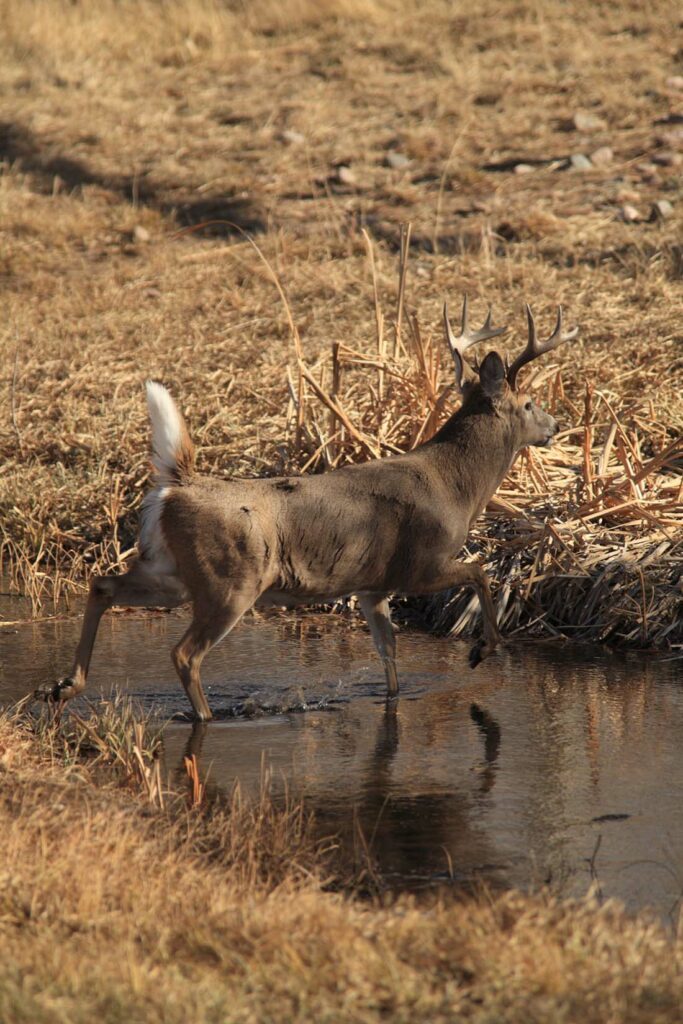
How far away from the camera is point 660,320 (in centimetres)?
1309

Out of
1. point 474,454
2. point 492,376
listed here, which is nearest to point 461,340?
point 492,376

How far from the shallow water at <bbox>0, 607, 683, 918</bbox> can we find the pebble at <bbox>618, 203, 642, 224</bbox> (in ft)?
25.2

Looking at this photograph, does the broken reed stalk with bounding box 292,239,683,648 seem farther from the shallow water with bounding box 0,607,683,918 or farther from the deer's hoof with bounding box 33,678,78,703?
the deer's hoof with bounding box 33,678,78,703

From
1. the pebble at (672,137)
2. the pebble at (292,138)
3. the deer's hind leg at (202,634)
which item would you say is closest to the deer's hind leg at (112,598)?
the deer's hind leg at (202,634)

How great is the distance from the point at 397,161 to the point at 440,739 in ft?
38.5

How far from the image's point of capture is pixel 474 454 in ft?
26.9

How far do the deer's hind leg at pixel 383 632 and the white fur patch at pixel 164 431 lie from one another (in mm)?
1446

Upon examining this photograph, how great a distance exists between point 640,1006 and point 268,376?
8.87m

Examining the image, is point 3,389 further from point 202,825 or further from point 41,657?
point 202,825

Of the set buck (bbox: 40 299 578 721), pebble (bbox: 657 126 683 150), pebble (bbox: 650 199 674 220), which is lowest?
buck (bbox: 40 299 578 721)

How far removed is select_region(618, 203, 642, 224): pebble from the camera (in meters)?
15.6

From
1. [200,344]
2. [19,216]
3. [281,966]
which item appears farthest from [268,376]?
[281,966]

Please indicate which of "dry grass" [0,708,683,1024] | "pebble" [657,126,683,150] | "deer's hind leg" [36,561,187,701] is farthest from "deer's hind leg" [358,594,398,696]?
"pebble" [657,126,683,150]

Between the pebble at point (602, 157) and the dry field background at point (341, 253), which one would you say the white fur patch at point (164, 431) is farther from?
the pebble at point (602, 157)
